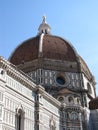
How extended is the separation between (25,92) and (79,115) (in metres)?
10.5

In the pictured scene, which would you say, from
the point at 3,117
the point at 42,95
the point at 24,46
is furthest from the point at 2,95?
the point at 24,46

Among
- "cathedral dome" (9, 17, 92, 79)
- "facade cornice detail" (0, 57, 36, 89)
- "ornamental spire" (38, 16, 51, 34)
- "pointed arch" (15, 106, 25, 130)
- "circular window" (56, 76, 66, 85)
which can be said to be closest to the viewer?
"facade cornice detail" (0, 57, 36, 89)

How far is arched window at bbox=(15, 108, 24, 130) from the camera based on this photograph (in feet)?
76.9

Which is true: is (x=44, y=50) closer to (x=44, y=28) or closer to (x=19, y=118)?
(x=44, y=28)

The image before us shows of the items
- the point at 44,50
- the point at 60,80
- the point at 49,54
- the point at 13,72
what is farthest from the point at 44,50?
the point at 13,72

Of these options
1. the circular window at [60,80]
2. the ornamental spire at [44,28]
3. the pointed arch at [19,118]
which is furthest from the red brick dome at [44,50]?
the pointed arch at [19,118]

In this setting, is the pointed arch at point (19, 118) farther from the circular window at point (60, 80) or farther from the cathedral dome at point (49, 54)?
the circular window at point (60, 80)

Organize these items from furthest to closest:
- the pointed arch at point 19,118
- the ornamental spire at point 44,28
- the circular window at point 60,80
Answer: the ornamental spire at point 44,28, the circular window at point 60,80, the pointed arch at point 19,118

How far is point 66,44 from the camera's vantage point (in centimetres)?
4381

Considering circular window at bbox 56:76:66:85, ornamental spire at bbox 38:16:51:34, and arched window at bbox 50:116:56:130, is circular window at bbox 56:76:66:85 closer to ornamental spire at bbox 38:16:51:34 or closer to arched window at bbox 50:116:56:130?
arched window at bbox 50:116:56:130

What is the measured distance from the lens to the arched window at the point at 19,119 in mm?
23450

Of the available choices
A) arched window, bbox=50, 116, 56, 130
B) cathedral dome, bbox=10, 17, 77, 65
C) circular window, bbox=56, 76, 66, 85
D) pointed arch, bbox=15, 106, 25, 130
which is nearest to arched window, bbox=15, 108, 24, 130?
pointed arch, bbox=15, 106, 25, 130

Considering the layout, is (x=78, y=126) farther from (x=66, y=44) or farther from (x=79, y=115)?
(x=66, y=44)

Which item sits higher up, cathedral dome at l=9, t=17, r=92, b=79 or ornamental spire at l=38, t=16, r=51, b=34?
ornamental spire at l=38, t=16, r=51, b=34
